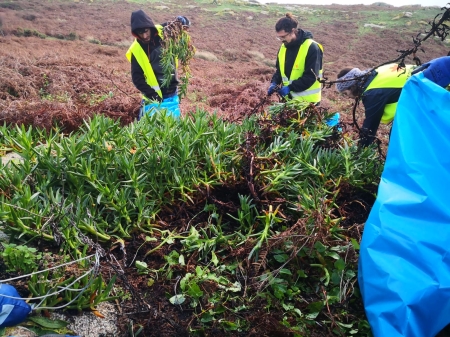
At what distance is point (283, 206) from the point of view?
274 centimetres

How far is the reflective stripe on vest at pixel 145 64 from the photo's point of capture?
5.09 m

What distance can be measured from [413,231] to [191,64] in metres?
11.9

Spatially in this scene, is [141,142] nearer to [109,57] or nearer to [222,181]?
[222,181]

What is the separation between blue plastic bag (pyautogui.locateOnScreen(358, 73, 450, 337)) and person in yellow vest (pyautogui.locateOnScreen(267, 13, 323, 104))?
3.27 meters

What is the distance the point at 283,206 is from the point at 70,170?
4.96 feet

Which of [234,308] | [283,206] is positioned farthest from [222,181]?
[234,308]

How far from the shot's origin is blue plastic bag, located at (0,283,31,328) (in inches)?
69.8

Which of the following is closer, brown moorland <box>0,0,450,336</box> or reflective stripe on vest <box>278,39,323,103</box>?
brown moorland <box>0,0,450,336</box>

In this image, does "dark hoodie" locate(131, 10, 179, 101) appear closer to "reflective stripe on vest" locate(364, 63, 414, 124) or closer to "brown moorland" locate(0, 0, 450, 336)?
"brown moorland" locate(0, 0, 450, 336)

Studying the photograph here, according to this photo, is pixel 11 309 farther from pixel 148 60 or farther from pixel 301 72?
pixel 301 72

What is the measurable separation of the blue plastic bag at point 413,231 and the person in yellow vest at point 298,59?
327 centimetres

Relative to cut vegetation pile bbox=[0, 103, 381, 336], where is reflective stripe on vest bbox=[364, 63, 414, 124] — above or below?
above

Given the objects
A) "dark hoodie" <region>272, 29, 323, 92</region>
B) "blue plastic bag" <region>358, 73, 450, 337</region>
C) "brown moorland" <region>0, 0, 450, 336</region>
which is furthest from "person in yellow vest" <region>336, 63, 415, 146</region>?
"blue plastic bag" <region>358, 73, 450, 337</region>

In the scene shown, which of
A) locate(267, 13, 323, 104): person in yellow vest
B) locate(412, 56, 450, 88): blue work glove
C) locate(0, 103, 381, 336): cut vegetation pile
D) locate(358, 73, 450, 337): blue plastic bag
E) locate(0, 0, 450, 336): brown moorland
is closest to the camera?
locate(358, 73, 450, 337): blue plastic bag
